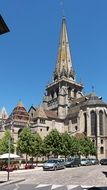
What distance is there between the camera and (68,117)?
102562 millimetres

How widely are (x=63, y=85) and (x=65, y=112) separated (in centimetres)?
997

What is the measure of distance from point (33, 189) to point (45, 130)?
73.2m

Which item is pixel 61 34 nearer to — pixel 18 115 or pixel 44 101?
pixel 44 101

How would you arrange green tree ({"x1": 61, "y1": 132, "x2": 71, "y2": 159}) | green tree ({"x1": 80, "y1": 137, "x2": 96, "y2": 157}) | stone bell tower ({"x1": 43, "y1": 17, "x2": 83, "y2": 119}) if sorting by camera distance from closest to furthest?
green tree ({"x1": 61, "y1": 132, "x2": 71, "y2": 159}) → green tree ({"x1": 80, "y1": 137, "x2": 96, "y2": 157}) → stone bell tower ({"x1": 43, "y1": 17, "x2": 83, "y2": 119})

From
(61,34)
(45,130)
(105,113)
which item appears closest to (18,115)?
(45,130)

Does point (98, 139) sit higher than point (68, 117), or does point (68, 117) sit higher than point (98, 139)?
point (68, 117)

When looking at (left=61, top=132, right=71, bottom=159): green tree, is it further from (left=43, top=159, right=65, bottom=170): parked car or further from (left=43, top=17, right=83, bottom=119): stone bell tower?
(left=43, top=17, right=83, bottom=119): stone bell tower

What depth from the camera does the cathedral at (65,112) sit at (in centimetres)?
9188

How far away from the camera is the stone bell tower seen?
107188mm

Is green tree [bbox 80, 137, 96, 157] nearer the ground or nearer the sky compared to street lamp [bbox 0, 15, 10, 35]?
nearer the ground

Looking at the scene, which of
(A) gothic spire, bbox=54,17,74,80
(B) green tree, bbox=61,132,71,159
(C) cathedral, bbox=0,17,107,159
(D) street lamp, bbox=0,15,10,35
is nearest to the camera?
(D) street lamp, bbox=0,15,10,35

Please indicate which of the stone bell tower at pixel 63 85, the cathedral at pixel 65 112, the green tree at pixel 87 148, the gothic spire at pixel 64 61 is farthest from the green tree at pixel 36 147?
the gothic spire at pixel 64 61

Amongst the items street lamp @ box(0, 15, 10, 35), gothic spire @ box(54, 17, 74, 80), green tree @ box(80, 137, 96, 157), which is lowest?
green tree @ box(80, 137, 96, 157)

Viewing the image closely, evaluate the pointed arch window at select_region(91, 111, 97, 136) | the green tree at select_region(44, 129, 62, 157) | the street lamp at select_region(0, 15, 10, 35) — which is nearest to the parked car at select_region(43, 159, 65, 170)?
the green tree at select_region(44, 129, 62, 157)
